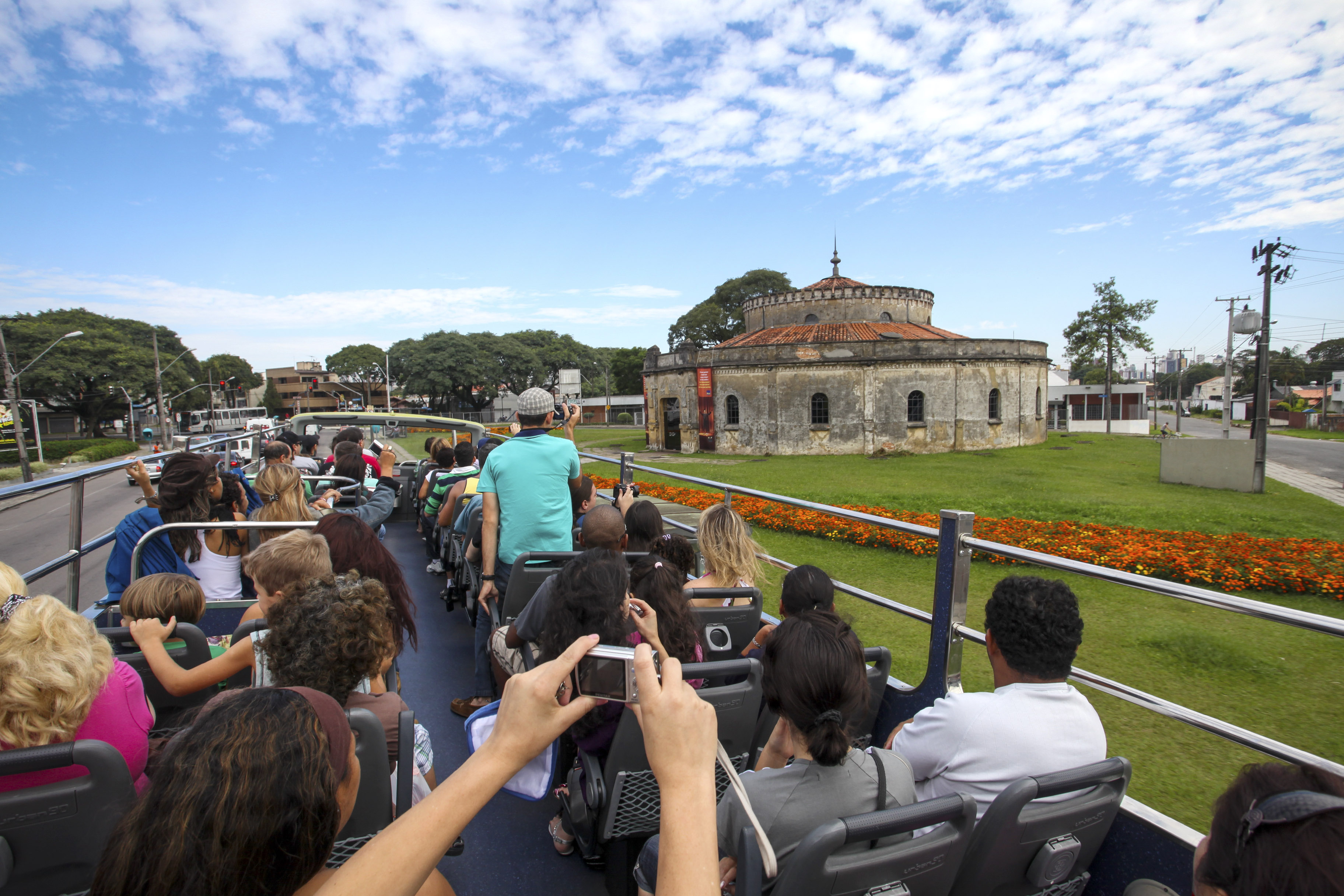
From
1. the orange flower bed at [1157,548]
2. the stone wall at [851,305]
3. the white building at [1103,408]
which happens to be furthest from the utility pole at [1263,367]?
the white building at [1103,408]

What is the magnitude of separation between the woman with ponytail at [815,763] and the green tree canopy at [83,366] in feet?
183

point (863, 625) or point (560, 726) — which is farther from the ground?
point (560, 726)

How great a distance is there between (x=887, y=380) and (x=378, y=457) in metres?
27.1

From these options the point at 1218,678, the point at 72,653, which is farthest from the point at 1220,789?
the point at 72,653

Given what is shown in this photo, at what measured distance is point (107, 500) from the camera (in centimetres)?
1892

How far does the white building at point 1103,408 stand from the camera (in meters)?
50.4

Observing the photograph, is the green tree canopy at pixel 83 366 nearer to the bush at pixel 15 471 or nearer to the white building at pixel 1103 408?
the bush at pixel 15 471

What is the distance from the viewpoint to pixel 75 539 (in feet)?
13.9

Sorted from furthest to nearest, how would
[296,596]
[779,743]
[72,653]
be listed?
[296,596], [779,743], [72,653]

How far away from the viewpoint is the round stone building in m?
31.6

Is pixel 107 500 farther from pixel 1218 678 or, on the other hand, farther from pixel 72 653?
pixel 1218 678

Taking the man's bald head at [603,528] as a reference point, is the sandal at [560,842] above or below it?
below

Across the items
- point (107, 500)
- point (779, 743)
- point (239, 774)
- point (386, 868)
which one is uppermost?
point (239, 774)

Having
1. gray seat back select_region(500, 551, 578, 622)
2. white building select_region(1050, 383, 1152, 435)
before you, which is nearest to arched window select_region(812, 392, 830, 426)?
gray seat back select_region(500, 551, 578, 622)
